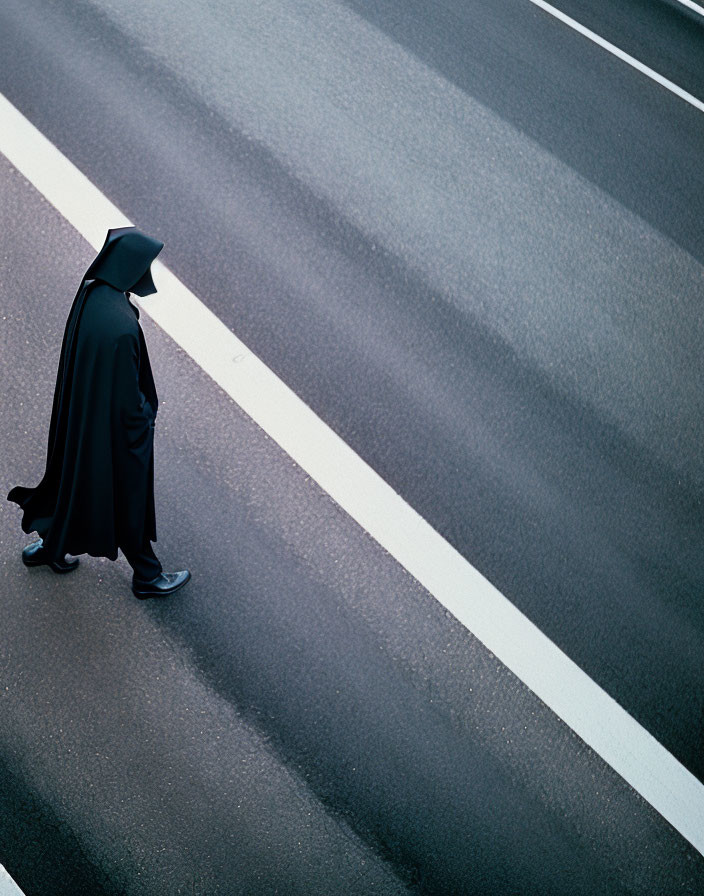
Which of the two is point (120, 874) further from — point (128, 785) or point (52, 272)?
point (52, 272)

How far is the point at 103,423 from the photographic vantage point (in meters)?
3.56

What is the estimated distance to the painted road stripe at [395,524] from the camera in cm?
429

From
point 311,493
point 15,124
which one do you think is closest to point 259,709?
point 311,493

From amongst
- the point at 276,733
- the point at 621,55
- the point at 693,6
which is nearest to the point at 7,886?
the point at 276,733

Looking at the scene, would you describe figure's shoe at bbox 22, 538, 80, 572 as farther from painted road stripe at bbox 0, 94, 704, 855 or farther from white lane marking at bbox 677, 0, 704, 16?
white lane marking at bbox 677, 0, 704, 16

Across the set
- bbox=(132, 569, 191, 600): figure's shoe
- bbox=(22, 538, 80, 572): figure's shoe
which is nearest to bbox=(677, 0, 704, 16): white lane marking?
bbox=(132, 569, 191, 600): figure's shoe

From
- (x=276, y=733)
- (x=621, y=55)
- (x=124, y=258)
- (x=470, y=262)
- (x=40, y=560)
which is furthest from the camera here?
(x=621, y=55)

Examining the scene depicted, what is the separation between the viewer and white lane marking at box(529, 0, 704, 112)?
7945 mm

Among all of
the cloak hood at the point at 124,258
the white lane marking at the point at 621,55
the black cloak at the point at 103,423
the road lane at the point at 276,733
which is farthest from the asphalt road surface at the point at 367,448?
the cloak hood at the point at 124,258

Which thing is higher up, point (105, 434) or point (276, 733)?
point (105, 434)

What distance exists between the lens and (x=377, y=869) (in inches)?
150

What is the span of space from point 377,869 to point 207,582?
5.62 feet

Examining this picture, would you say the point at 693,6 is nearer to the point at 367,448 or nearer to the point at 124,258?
the point at 367,448

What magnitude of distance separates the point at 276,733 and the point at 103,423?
1.82 m
